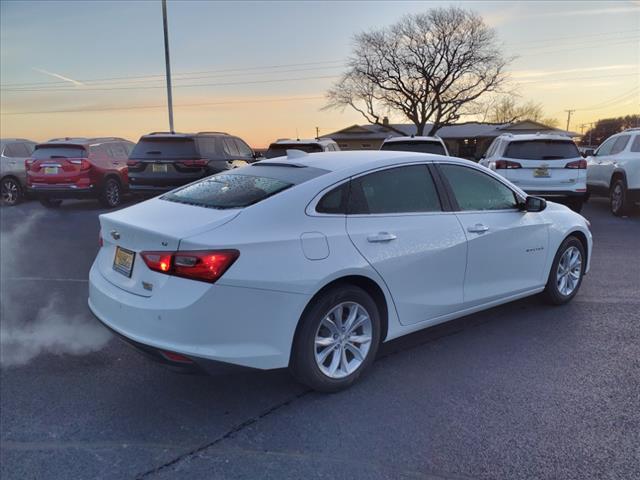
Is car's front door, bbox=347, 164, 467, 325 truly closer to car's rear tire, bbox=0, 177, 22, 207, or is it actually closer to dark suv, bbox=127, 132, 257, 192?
dark suv, bbox=127, 132, 257, 192

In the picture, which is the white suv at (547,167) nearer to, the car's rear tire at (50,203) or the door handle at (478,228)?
the door handle at (478,228)

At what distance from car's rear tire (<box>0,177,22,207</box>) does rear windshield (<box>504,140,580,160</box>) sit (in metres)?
13.1

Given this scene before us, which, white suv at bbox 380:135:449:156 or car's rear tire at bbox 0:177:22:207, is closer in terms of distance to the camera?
white suv at bbox 380:135:449:156

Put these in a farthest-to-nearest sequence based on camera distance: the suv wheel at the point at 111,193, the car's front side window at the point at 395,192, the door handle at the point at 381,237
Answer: the suv wheel at the point at 111,193 < the car's front side window at the point at 395,192 < the door handle at the point at 381,237

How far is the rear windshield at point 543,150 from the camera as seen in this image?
10.4 meters

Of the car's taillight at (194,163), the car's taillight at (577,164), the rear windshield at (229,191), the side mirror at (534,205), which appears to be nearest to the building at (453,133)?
the car's taillight at (194,163)

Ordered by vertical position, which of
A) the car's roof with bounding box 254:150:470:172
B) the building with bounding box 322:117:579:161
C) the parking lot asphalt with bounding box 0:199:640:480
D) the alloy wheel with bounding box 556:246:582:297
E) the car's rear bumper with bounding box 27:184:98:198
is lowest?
the parking lot asphalt with bounding box 0:199:640:480

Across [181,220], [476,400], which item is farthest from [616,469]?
[181,220]

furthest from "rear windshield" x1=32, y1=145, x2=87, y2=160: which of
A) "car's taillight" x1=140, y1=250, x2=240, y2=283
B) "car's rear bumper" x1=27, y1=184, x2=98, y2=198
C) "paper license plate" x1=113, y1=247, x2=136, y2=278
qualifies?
"car's taillight" x1=140, y1=250, x2=240, y2=283

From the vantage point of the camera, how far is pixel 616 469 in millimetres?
2693

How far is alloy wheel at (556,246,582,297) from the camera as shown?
5160 millimetres

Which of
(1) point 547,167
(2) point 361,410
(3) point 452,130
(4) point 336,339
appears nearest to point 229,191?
(4) point 336,339

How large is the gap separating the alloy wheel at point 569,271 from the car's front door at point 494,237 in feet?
1.25

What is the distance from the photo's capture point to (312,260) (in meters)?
3.19
